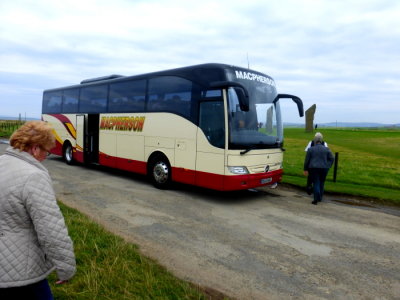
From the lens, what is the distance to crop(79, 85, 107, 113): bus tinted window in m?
11.9

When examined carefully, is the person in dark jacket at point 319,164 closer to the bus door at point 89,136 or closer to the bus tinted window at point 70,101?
the bus door at point 89,136

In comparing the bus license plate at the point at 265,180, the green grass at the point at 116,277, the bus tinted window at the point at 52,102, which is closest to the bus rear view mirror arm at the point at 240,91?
the bus license plate at the point at 265,180

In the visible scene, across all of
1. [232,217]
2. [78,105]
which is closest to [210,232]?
[232,217]

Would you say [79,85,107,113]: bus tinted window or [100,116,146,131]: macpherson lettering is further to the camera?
[79,85,107,113]: bus tinted window

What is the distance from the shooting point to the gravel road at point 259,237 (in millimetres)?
3891

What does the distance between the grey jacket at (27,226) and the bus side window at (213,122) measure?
5.72 metres

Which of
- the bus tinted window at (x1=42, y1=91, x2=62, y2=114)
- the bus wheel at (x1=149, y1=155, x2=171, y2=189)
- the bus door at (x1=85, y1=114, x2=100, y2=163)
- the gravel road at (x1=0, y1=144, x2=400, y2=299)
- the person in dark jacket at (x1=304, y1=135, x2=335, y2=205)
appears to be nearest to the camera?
the gravel road at (x1=0, y1=144, x2=400, y2=299)

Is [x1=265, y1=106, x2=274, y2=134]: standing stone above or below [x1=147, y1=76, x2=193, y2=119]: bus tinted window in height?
below

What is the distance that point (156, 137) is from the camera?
9484 millimetres

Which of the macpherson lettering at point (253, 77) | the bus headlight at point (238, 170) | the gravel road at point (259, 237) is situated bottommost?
the gravel road at point (259, 237)

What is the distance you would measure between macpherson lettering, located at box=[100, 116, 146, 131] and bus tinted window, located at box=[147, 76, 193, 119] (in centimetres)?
65

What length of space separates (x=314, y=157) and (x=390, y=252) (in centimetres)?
348

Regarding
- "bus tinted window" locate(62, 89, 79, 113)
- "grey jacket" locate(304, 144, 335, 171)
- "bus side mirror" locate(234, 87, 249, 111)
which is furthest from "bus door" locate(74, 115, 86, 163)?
"grey jacket" locate(304, 144, 335, 171)

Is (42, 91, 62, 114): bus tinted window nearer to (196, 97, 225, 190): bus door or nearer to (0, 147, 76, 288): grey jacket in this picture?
(196, 97, 225, 190): bus door
